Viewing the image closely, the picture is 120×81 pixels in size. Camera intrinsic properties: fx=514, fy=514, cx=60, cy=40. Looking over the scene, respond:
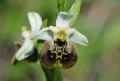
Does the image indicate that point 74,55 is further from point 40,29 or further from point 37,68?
point 37,68

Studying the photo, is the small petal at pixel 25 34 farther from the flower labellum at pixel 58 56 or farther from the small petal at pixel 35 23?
the flower labellum at pixel 58 56

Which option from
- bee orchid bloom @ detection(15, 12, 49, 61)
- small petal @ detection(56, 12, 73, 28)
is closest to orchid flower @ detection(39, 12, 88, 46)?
small petal @ detection(56, 12, 73, 28)

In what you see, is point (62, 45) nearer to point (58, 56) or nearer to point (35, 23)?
point (58, 56)

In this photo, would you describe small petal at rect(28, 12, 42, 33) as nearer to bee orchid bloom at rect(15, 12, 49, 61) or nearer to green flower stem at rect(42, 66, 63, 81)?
bee orchid bloom at rect(15, 12, 49, 61)

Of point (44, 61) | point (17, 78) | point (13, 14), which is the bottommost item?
point (17, 78)

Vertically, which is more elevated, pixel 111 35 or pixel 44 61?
pixel 44 61

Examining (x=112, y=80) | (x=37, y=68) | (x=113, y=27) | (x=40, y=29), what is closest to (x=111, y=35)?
(x=113, y=27)

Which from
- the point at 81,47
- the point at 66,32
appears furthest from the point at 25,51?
the point at 81,47
